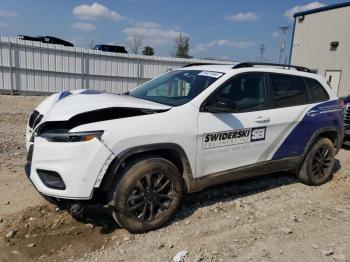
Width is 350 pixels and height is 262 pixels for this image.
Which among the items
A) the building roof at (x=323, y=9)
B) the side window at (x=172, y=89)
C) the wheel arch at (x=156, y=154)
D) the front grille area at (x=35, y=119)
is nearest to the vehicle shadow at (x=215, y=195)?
the wheel arch at (x=156, y=154)

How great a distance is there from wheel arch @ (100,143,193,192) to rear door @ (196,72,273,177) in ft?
0.54

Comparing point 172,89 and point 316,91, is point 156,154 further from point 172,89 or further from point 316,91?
point 316,91

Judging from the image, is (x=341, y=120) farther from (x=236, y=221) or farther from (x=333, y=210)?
(x=236, y=221)

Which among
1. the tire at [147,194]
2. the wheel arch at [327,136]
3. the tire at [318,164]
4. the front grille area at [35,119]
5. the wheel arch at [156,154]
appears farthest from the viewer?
the tire at [318,164]

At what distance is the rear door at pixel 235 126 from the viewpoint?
146 inches

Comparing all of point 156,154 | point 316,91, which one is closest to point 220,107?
point 156,154

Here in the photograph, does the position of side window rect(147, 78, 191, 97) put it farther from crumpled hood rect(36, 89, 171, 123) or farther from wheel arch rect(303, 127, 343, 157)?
wheel arch rect(303, 127, 343, 157)

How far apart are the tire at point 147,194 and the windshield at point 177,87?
0.79 metres

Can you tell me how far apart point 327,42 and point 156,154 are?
1776 cm

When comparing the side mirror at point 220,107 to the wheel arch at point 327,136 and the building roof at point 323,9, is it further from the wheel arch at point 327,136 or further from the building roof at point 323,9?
the building roof at point 323,9

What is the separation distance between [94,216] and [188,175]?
1183 millimetres

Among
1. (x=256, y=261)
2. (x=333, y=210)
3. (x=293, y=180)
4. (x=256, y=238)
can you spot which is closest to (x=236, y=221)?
(x=256, y=238)

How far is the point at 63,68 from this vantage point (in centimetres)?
1574

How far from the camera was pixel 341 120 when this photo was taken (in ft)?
17.6
